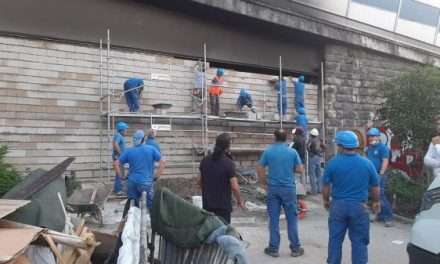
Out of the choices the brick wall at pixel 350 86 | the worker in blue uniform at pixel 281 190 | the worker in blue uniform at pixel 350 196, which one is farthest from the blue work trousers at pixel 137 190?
the brick wall at pixel 350 86

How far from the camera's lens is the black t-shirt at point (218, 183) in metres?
5.36

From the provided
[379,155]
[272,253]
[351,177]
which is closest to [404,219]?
[379,155]

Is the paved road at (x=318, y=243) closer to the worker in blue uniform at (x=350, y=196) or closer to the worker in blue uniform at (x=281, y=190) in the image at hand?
the worker in blue uniform at (x=281, y=190)

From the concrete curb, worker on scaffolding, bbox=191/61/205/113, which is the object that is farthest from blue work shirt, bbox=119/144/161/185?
the concrete curb

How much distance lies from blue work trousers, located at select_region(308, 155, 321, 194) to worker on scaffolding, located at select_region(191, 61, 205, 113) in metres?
3.06

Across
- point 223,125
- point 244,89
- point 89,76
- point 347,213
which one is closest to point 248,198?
point 223,125

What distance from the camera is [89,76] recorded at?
10.1 m

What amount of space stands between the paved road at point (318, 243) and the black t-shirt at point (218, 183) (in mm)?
957

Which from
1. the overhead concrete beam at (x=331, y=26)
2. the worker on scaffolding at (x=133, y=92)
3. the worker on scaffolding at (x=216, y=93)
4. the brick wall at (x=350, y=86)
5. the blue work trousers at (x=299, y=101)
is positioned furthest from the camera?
the brick wall at (x=350, y=86)

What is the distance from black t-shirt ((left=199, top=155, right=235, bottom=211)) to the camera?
5.36 meters

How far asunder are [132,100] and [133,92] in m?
0.22

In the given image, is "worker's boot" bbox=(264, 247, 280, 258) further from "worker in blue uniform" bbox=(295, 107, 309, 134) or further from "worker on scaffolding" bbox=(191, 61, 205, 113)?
"worker in blue uniform" bbox=(295, 107, 309, 134)

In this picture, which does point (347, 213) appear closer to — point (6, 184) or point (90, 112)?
point (6, 184)

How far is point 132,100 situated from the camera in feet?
33.7
